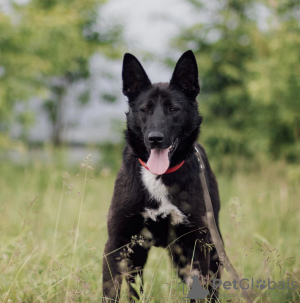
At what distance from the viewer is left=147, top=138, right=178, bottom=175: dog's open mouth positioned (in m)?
2.51

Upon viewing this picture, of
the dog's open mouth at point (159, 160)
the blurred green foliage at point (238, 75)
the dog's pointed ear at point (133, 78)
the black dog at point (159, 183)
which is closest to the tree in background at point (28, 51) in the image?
the blurred green foliage at point (238, 75)

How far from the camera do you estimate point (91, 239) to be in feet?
10.6

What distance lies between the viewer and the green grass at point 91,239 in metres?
2.36

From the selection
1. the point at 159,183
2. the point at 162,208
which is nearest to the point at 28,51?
the point at 159,183

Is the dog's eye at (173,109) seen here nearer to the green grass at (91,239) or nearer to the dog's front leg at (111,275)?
the green grass at (91,239)

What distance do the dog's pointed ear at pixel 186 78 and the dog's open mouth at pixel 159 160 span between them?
1.51 feet

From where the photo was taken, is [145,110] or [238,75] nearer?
[145,110]

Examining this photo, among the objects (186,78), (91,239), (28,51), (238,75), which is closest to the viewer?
(186,78)

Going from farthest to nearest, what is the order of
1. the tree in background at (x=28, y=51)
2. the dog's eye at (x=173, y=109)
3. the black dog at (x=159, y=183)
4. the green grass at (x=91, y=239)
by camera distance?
the tree in background at (x=28, y=51)
the dog's eye at (x=173, y=109)
the black dog at (x=159, y=183)
the green grass at (x=91, y=239)

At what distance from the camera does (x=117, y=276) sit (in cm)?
239

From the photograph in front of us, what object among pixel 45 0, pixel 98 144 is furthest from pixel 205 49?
pixel 45 0

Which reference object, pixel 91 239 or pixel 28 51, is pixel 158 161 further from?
pixel 28 51

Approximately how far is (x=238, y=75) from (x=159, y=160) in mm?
9369

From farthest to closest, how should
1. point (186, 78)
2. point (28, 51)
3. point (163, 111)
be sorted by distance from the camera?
point (28, 51) → point (186, 78) → point (163, 111)
